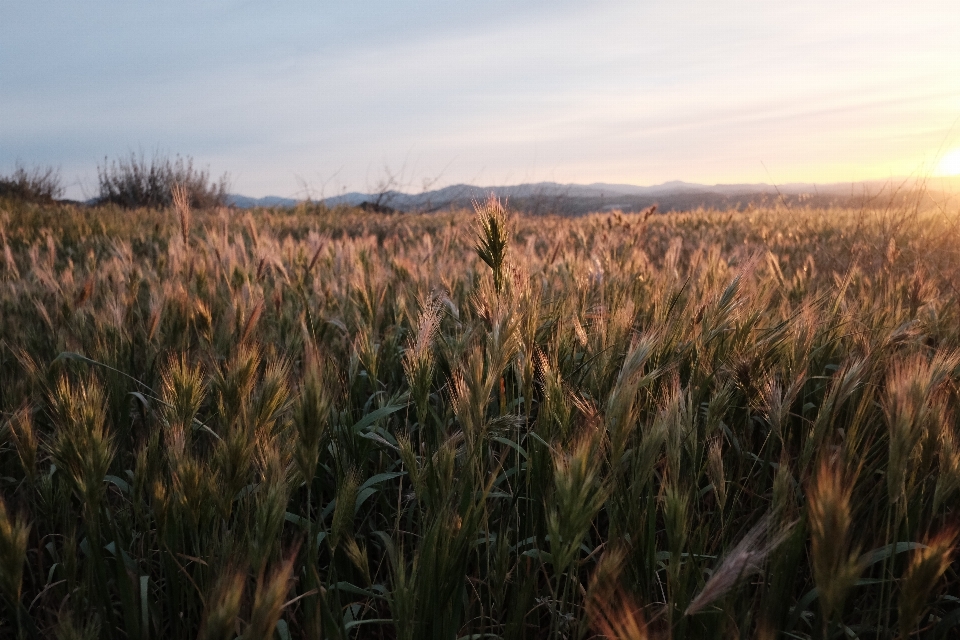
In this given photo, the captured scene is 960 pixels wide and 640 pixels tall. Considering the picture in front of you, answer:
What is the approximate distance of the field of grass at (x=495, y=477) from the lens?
2.94 feet

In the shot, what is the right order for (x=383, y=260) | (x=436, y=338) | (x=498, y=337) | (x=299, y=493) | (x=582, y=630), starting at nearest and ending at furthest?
(x=582, y=630) → (x=498, y=337) → (x=299, y=493) → (x=436, y=338) → (x=383, y=260)

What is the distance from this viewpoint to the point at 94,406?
108 cm

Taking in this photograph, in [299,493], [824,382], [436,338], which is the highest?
[436,338]

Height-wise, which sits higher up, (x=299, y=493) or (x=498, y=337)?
(x=498, y=337)

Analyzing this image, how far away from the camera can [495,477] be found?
Answer: 3.33ft

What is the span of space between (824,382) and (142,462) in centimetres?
162

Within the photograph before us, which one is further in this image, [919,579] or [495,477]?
[495,477]

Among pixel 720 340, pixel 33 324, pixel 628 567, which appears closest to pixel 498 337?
pixel 628 567

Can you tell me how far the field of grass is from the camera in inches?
35.3

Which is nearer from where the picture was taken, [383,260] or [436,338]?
[436,338]

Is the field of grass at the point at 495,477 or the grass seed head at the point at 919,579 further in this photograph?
the field of grass at the point at 495,477

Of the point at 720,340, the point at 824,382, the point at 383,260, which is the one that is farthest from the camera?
the point at 383,260

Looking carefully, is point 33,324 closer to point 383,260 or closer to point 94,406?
point 94,406

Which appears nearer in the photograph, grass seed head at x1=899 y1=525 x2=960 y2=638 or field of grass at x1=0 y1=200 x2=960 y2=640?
grass seed head at x1=899 y1=525 x2=960 y2=638
